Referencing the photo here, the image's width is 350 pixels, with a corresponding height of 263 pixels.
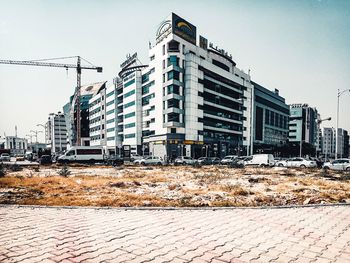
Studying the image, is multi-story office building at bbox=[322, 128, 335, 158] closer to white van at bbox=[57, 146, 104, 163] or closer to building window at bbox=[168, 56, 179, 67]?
building window at bbox=[168, 56, 179, 67]

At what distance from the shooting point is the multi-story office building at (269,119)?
82.6 m

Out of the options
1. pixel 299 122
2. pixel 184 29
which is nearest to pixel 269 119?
pixel 299 122

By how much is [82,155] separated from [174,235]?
32032 mm

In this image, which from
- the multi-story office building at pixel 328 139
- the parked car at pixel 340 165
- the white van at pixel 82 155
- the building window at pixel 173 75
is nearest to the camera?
the parked car at pixel 340 165

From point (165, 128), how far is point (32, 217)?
157 ft

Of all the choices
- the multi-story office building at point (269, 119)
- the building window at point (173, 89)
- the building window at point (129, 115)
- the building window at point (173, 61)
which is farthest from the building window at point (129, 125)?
the multi-story office building at point (269, 119)

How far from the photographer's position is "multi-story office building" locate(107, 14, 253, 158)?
53.5m

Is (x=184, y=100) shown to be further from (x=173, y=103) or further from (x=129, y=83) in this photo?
(x=129, y=83)

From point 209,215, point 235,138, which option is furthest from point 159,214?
point 235,138

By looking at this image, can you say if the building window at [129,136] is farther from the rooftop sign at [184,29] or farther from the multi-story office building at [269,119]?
the multi-story office building at [269,119]

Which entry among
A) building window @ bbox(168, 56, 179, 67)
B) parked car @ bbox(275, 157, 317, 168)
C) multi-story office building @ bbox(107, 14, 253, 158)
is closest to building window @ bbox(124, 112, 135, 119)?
multi-story office building @ bbox(107, 14, 253, 158)

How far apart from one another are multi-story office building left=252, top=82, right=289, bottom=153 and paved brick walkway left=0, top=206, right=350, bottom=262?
7872cm

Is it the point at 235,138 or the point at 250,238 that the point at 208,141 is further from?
the point at 250,238

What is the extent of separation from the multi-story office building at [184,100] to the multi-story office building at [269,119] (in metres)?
9.01
